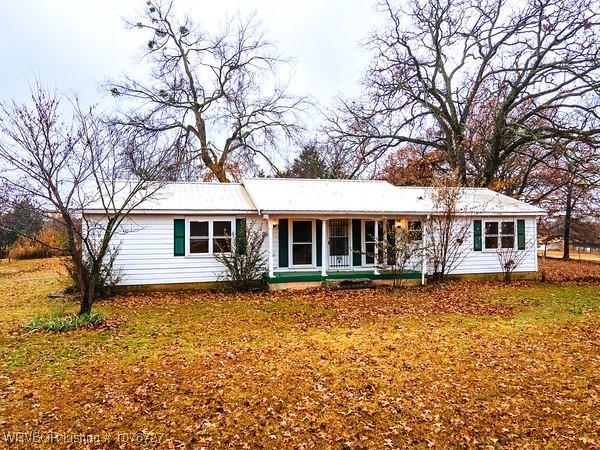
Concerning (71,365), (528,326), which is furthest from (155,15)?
(528,326)

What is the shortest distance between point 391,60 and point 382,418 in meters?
20.6

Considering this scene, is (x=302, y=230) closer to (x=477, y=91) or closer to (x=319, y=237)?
(x=319, y=237)

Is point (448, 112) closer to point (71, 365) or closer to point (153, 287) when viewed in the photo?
point (153, 287)

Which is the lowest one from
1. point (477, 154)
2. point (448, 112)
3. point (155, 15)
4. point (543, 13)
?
point (477, 154)

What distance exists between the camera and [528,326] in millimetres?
7895

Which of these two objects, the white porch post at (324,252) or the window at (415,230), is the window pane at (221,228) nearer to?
the white porch post at (324,252)

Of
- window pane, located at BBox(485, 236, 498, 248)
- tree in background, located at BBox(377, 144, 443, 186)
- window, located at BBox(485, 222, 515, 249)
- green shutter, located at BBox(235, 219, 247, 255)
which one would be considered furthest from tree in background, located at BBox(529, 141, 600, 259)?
green shutter, located at BBox(235, 219, 247, 255)

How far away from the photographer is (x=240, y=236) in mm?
12281

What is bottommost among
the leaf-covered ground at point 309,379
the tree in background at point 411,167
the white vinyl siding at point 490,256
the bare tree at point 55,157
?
the leaf-covered ground at point 309,379

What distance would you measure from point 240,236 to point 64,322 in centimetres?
Answer: 566

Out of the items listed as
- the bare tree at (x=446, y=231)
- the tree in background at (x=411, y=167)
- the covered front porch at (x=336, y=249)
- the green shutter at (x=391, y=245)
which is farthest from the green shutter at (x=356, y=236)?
the tree in background at (x=411, y=167)

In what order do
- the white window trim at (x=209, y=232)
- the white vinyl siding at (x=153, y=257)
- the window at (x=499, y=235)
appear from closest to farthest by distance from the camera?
1. the white vinyl siding at (x=153, y=257)
2. the white window trim at (x=209, y=232)
3. the window at (x=499, y=235)

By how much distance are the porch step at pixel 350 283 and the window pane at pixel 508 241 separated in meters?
5.92

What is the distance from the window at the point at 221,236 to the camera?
40.6 ft
